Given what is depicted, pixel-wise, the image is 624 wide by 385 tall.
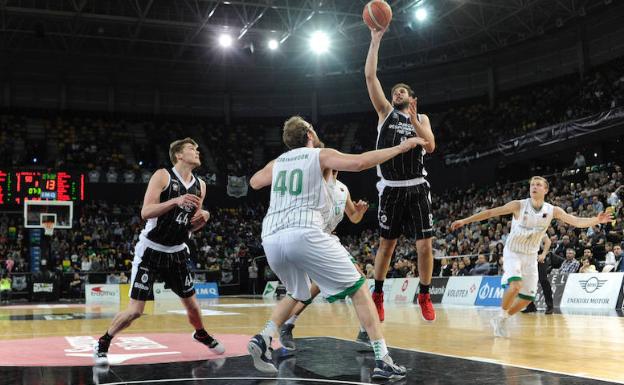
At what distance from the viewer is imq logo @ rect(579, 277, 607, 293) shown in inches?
538

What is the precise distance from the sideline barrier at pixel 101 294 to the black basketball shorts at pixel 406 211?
16531 mm

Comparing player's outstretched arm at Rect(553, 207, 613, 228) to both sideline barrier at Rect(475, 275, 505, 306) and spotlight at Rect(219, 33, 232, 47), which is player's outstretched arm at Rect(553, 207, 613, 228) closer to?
sideline barrier at Rect(475, 275, 505, 306)

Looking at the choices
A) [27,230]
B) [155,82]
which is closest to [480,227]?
[27,230]

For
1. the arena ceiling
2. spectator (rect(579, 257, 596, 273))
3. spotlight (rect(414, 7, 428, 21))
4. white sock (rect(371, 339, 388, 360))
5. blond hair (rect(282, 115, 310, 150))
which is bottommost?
white sock (rect(371, 339, 388, 360))

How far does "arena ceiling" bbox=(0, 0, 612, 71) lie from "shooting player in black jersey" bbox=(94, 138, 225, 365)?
2083 cm

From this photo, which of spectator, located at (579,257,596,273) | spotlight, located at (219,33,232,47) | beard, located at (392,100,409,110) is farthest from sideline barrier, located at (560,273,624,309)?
spotlight, located at (219,33,232,47)

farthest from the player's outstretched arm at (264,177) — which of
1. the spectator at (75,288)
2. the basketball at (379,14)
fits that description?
the spectator at (75,288)

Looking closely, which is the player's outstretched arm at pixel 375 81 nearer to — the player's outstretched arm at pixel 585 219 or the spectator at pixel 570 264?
the player's outstretched arm at pixel 585 219

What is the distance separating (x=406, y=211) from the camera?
6.79m

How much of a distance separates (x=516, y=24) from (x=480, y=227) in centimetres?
1316

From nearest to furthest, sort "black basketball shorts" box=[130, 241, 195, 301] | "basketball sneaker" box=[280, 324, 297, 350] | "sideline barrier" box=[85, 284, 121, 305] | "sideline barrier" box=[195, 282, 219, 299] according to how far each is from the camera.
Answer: "black basketball shorts" box=[130, 241, 195, 301]
"basketball sneaker" box=[280, 324, 297, 350]
"sideline barrier" box=[85, 284, 121, 305]
"sideline barrier" box=[195, 282, 219, 299]

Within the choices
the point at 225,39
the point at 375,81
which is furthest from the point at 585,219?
the point at 225,39

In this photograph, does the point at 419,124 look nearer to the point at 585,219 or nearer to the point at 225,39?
the point at 585,219

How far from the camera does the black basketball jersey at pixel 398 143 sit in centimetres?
668
